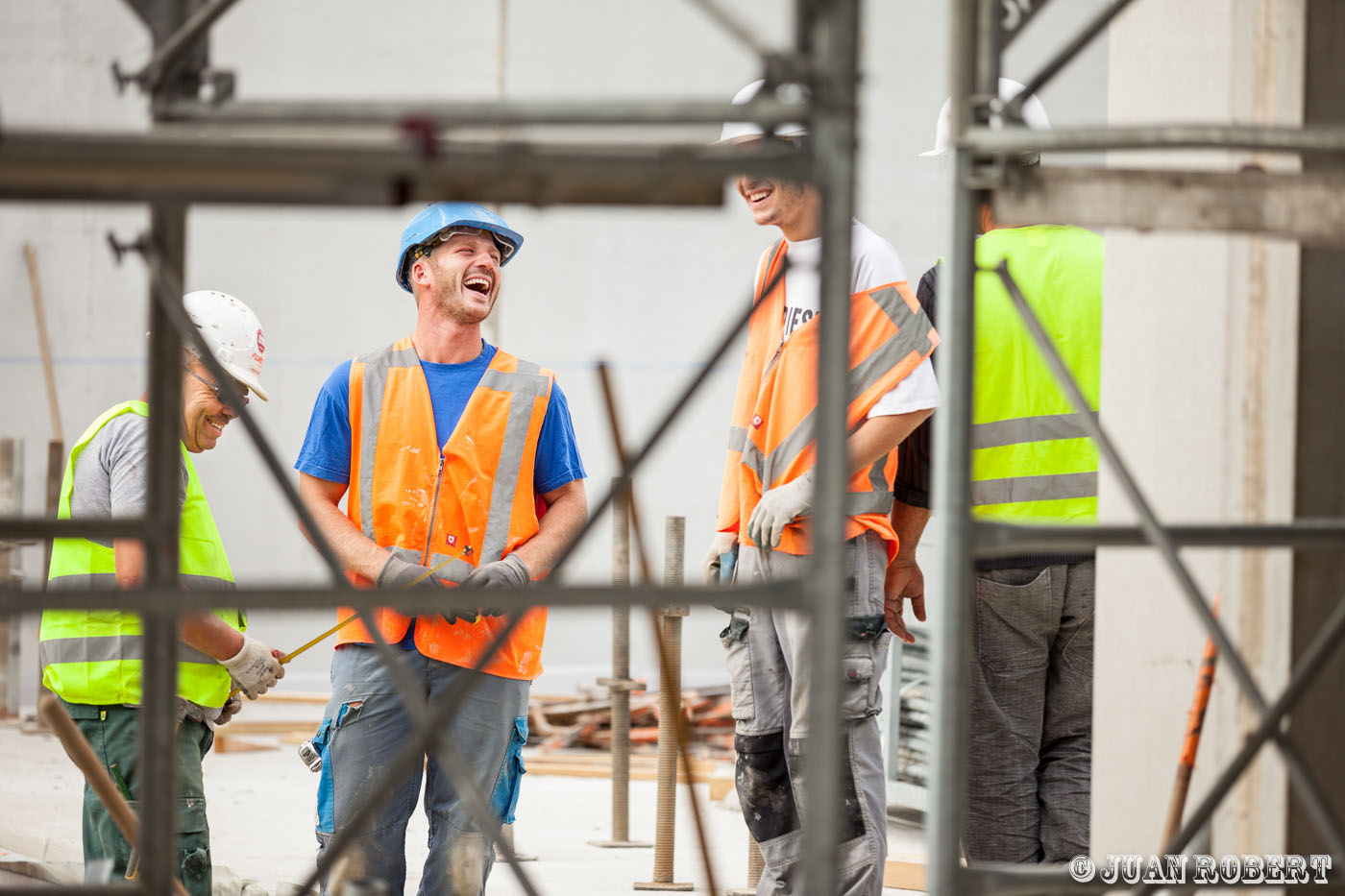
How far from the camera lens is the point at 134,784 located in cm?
407

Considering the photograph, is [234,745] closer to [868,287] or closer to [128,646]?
[128,646]

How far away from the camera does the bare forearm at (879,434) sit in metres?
4.03

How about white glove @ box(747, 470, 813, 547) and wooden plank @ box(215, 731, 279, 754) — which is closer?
white glove @ box(747, 470, 813, 547)

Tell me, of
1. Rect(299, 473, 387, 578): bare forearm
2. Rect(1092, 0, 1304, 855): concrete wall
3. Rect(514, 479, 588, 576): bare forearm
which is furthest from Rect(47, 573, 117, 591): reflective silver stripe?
Rect(1092, 0, 1304, 855): concrete wall

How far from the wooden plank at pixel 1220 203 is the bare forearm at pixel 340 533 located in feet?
7.19

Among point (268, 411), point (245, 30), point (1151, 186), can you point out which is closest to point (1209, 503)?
point (1151, 186)

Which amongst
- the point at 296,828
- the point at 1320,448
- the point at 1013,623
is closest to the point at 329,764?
the point at 1013,623

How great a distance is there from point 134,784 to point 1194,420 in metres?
2.93

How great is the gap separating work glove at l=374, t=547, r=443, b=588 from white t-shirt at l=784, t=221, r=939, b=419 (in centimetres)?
121

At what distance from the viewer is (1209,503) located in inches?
138

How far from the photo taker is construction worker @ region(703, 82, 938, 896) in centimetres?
397

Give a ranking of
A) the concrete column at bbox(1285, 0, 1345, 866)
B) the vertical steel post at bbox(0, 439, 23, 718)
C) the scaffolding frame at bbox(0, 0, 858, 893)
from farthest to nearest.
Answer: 1. the vertical steel post at bbox(0, 439, 23, 718)
2. the concrete column at bbox(1285, 0, 1345, 866)
3. the scaffolding frame at bbox(0, 0, 858, 893)

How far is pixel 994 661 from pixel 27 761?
600 cm

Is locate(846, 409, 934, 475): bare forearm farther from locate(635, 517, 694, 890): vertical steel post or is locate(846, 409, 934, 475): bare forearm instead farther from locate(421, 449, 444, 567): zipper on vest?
locate(635, 517, 694, 890): vertical steel post
